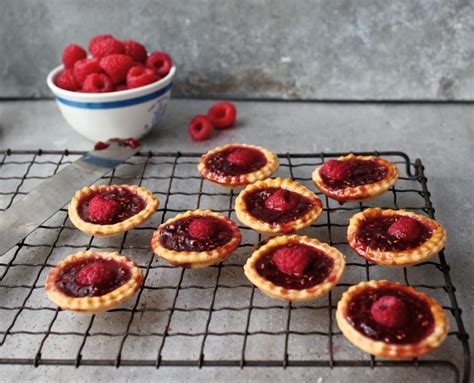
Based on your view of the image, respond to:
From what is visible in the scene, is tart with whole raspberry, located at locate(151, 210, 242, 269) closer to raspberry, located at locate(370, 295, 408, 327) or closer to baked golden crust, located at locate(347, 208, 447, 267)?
baked golden crust, located at locate(347, 208, 447, 267)

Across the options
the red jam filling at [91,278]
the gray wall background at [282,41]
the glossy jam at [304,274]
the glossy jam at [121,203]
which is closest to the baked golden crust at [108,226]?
the glossy jam at [121,203]

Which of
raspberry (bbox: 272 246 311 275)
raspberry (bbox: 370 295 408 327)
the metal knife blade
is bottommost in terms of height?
the metal knife blade

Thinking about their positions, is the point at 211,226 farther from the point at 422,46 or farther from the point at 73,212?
the point at 422,46

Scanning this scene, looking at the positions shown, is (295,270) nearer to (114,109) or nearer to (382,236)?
(382,236)

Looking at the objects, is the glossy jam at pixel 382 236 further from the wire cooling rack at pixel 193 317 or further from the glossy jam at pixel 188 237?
the glossy jam at pixel 188 237

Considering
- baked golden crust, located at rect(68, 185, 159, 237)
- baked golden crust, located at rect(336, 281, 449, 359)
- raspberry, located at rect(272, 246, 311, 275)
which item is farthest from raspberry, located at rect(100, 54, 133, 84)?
baked golden crust, located at rect(336, 281, 449, 359)

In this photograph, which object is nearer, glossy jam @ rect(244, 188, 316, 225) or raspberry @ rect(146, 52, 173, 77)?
glossy jam @ rect(244, 188, 316, 225)

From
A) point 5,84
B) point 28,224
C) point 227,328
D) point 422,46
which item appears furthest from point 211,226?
point 5,84
